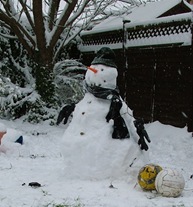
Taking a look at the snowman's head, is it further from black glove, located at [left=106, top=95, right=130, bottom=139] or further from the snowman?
black glove, located at [left=106, top=95, right=130, bottom=139]

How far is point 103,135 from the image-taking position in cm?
497

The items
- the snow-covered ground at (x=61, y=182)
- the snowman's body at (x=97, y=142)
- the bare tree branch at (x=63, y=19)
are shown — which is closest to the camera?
the snow-covered ground at (x=61, y=182)

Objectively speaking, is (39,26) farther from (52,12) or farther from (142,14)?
(142,14)

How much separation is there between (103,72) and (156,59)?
537 centimetres

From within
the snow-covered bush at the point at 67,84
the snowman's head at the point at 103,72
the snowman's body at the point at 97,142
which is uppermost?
the snowman's head at the point at 103,72

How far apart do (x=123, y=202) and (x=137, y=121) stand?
122cm

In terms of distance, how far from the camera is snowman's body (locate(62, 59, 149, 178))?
491 centimetres

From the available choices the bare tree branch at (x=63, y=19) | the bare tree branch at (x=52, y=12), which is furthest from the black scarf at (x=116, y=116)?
the bare tree branch at (x=52, y=12)

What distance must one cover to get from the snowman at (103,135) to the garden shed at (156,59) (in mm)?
4308

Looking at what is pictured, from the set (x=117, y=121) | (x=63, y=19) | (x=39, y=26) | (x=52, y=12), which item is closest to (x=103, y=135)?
(x=117, y=121)

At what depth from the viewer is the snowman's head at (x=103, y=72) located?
512 cm

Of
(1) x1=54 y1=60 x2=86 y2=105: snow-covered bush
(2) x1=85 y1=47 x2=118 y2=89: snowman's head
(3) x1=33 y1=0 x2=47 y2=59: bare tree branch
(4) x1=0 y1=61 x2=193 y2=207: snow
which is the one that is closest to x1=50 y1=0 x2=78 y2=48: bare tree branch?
(3) x1=33 y1=0 x2=47 y2=59: bare tree branch

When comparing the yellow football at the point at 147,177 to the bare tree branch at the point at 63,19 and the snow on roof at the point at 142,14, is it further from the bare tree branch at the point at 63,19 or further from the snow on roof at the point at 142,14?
the bare tree branch at the point at 63,19

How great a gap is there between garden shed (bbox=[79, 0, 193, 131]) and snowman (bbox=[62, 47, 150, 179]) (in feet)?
14.1
